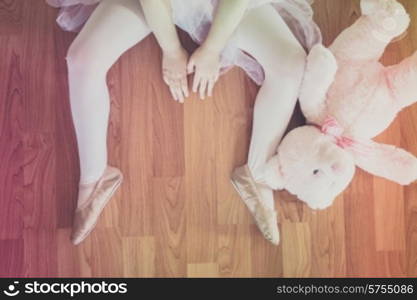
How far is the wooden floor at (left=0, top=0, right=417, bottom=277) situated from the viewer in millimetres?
972

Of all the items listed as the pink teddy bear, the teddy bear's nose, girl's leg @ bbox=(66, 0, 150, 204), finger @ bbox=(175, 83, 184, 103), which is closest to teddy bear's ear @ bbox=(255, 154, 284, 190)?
the pink teddy bear

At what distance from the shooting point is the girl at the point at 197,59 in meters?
0.88

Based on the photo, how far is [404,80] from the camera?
2.85 feet

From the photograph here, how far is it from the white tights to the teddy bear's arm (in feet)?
0.06

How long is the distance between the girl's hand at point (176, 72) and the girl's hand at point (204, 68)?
0.06 ft

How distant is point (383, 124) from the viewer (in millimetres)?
920

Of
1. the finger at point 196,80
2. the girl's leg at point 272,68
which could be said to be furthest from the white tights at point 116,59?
the finger at point 196,80

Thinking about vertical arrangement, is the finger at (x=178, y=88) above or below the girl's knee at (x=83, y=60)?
below

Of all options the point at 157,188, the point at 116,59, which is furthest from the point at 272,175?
the point at 116,59

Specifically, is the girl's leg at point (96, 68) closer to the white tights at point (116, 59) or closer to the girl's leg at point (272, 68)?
the white tights at point (116, 59)

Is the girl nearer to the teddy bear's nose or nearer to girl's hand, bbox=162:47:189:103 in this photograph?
girl's hand, bbox=162:47:189:103

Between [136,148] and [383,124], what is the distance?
49 centimetres

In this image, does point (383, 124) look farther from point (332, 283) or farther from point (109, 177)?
point (109, 177)

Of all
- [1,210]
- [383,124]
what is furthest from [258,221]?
[1,210]
